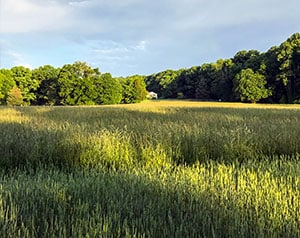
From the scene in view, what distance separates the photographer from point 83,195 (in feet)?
9.88

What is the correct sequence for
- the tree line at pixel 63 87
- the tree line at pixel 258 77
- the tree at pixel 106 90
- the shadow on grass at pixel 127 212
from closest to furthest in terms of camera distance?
the shadow on grass at pixel 127 212, the tree line at pixel 258 77, the tree line at pixel 63 87, the tree at pixel 106 90

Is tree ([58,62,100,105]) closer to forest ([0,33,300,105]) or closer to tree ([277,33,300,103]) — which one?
forest ([0,33,300,105])

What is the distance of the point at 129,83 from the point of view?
69.8m

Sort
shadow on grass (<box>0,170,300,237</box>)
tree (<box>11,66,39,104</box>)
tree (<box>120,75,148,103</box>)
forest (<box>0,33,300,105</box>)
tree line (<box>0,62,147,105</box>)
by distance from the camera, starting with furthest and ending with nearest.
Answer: tree (<box>120,75,148,103</box>)
tree (<box>11,66,39,104</box>)
tree line (<box>0,62,147,105</box>)
forest (<box>0,33,300,105</box>)
shadow on grass (<box>0,170,300,237</box>)

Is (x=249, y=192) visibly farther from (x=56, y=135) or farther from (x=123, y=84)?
(x=123, y=84)

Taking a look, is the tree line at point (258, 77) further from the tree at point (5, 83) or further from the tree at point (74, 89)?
the tree at point (5, 83)

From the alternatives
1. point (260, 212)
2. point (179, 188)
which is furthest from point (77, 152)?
point (260, 212)

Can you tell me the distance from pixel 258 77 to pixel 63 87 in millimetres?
35954

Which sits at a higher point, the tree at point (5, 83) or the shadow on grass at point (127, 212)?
the tree at point (5, 83)

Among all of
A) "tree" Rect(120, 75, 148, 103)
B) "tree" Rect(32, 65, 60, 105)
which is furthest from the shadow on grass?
"tree" Rect(120, 75, 148, 103)

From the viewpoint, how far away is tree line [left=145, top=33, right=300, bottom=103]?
5300 cm

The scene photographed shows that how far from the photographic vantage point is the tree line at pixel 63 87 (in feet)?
182

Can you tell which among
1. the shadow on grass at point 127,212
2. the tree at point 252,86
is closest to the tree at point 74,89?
the tree at point 252,86

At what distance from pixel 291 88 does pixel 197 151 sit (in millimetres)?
54086
